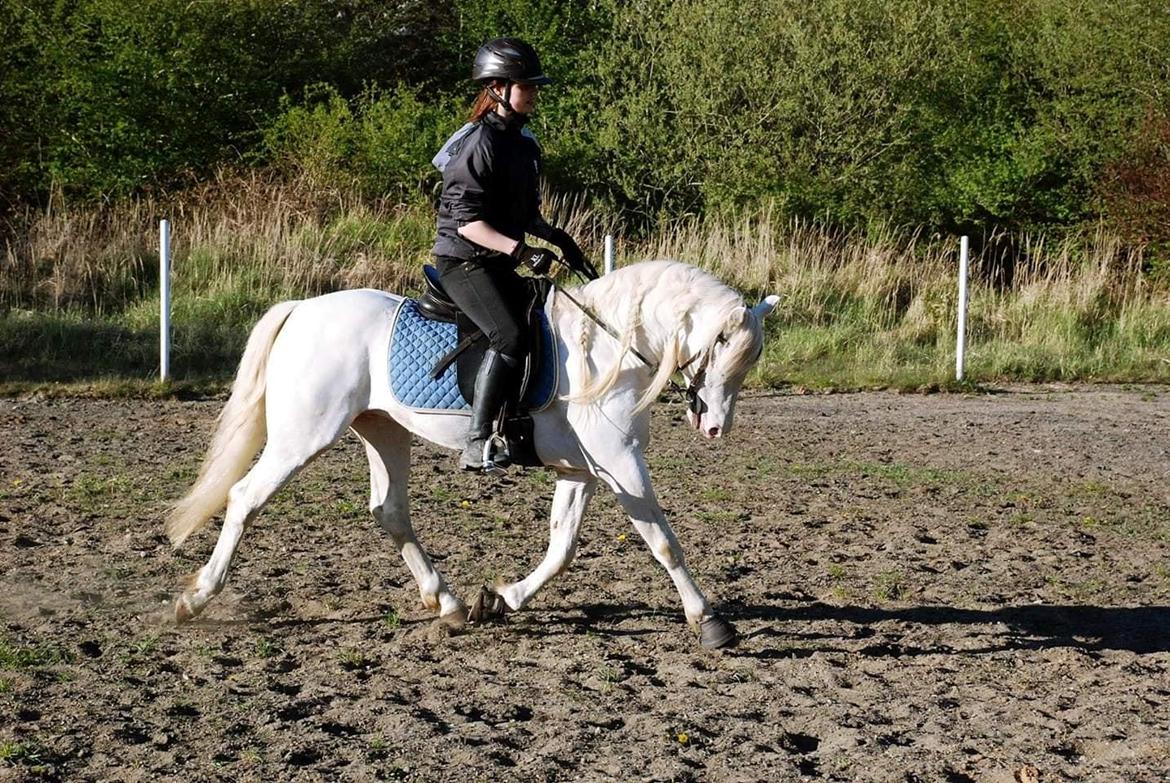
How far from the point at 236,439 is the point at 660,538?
2.10 meters

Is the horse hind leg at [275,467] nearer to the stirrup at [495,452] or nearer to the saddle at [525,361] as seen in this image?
the saddle at [525,361]

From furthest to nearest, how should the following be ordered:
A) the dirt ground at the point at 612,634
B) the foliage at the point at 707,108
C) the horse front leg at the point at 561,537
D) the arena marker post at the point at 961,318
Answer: the foliage at the point at 707,108
the arena marker post at the point at 961,318
the horse front leg at the point at 561,537
the dirt ground at the point at 612,634

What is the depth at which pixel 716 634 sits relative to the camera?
20.0 feet

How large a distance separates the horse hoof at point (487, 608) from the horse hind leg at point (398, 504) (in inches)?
2.2

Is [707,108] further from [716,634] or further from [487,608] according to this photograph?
[716,634]

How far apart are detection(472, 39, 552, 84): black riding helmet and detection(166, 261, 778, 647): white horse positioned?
0.95 meters

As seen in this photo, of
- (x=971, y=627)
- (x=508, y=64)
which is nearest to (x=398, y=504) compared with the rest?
(x=508, y=64)

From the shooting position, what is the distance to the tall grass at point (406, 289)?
1612cm

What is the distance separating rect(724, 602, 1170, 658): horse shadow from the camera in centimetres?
622

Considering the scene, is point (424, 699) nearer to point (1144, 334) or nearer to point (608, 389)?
point (608, 389)

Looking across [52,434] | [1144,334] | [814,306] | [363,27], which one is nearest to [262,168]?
[363,27]

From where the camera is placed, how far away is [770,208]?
21172 millimetres

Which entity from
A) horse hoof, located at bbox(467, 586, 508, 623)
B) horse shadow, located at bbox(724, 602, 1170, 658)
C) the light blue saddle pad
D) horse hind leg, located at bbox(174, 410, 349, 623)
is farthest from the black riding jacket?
horse shadow, located at bbox(724, 602, 1170, 658)

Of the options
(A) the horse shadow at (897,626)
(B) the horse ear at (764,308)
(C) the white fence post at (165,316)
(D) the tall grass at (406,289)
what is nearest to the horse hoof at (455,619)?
(A) the horse shadow at (897,626)
